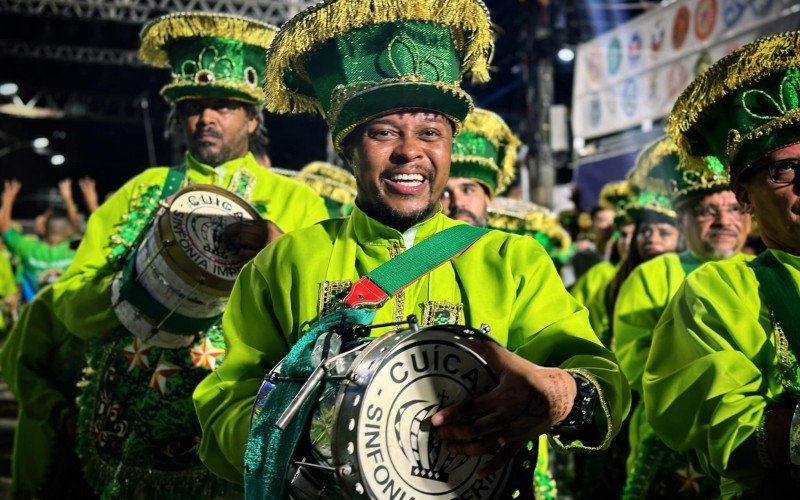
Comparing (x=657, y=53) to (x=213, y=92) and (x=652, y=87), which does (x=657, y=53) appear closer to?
(x=652, y=87)

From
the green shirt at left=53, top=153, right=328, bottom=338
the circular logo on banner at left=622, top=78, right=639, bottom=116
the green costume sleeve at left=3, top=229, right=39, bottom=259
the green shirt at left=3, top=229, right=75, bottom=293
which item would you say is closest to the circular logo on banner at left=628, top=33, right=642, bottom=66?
the circular logo on banner at left=622, top=78, right=639, bottom=116

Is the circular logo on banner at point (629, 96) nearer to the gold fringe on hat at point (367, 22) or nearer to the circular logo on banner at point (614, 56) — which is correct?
the circular logo on banner at point (614, 56)

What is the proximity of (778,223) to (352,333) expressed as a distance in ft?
4.64

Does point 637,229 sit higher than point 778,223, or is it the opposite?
point 637,229

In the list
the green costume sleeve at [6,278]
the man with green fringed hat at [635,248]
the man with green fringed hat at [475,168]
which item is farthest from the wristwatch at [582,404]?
the green costume sleeve at [6,278]

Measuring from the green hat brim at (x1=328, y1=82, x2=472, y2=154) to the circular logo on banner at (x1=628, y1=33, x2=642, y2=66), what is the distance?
34.6 feet

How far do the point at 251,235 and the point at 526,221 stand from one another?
426cm

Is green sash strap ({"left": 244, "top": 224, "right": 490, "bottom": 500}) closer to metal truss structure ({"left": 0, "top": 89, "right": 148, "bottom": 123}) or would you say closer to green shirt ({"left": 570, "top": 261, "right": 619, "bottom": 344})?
green shirt ({"left": 570, "top": 261, "right": 619, "bottom": 344})

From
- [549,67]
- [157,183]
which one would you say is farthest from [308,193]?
[549,67]

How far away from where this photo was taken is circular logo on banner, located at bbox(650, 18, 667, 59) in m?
12.0

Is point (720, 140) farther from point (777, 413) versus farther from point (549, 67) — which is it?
point (549, 67)

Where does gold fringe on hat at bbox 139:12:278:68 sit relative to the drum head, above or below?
above

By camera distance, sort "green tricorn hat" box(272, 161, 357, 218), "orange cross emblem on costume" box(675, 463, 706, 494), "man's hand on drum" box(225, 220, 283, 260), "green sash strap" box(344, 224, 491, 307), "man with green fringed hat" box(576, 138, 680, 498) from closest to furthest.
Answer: "green sash strap" box(344, 224, 491, 307) → "man's hand on drum" box(225, 220, 283, 260) → "orange cross emblem on costume" box(675, 463, 706, 494) → "man with green fringed hat" box(576, 138, 680, 498) → "green tricorn hat" box(272, 161, 357, 218)

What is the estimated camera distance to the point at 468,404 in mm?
2145
